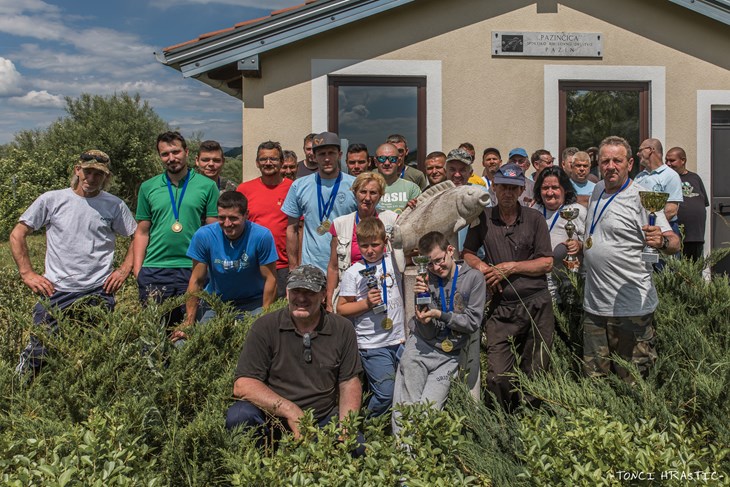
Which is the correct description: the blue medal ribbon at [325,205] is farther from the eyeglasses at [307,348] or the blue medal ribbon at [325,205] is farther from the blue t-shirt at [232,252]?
the eyeglasses at [307,348]

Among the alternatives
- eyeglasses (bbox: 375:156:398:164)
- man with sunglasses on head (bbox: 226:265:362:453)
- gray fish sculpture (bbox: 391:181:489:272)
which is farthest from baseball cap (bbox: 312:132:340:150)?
man with sunglasses on head (bbox: 226:265:362:453)

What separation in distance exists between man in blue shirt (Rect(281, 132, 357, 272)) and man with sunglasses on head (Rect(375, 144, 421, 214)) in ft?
1.39

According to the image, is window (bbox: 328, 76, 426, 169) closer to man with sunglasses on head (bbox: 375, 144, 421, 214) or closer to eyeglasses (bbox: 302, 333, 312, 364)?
man with sunglasses on head (bbox: 375, 144, 421, 214)

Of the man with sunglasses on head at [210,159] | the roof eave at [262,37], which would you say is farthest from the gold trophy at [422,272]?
the roof eave at [262,37]

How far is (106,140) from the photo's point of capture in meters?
26.3

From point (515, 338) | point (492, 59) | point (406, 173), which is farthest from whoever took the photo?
point (492, 59)

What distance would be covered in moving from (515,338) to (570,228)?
1.00 metres

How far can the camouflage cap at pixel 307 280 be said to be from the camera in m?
3.84

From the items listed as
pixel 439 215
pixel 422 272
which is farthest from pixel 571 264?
pixel 422 272

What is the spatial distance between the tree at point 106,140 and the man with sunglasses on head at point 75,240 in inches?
775

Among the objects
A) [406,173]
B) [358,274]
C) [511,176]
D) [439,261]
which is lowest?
[358,274]

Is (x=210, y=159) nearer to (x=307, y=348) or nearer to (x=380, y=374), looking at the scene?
(x=307, y=348)

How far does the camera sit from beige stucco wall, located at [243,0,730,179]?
8.30 meters

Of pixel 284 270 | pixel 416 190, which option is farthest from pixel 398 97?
pixel 284 270
